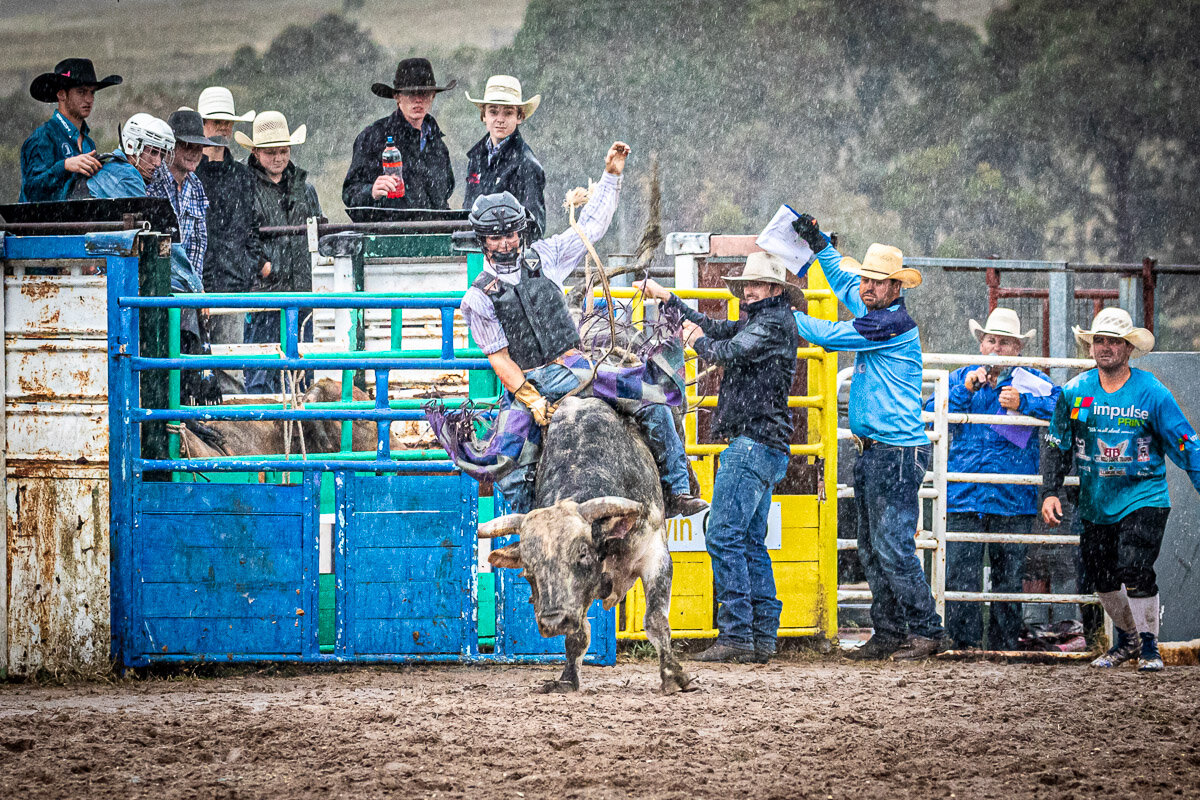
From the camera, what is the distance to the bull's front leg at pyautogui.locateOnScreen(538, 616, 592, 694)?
566 cm

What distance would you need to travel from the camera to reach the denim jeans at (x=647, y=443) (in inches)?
242

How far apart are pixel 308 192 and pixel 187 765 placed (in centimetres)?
619

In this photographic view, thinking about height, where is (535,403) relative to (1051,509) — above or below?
above

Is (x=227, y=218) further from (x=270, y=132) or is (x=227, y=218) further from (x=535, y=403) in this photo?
(x=535, y=403)

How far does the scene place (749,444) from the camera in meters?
6.94

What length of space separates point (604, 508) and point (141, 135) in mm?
3909

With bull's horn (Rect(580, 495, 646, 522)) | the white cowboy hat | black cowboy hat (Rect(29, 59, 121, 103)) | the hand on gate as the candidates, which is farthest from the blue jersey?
black cowboy hat (Rect(29, 59, 121, 103))

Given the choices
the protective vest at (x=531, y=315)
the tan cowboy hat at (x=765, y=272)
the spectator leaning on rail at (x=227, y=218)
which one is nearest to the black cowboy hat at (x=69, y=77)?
the spectator leaning on rail at (x=227, y=218)

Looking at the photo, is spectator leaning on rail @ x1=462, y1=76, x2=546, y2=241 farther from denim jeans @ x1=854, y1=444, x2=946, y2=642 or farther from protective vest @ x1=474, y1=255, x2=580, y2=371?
denim jeans @ x1=854, y1=444, x2=946, y2=642

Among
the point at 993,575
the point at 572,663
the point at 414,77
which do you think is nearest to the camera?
the point at 572,663

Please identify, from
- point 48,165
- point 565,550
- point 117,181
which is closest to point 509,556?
point 565,550

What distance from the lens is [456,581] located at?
22.1 ft

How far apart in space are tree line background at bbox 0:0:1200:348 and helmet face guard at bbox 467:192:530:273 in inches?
655

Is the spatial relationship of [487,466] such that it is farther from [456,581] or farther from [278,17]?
[278,17]
